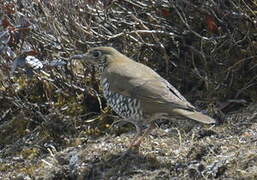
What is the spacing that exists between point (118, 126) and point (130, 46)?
3.46 ft

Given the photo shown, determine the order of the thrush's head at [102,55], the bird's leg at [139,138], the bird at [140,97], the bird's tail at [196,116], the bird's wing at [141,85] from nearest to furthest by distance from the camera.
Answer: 1. the bird's tail at [196,116]
2. the bird at [140,97]
3. the bird's wing at [141,85]
4. the bird's leg at [139,138]
5. the thrush's head at [102,55]

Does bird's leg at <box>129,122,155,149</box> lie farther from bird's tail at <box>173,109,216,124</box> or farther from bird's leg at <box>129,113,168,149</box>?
bird's tail at <box>173,109,216,124</box>

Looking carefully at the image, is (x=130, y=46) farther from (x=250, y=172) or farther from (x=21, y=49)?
(x=250, y=172)

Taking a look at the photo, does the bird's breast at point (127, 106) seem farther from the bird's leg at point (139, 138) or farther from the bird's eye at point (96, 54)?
the bird's eye at point (96, 54)

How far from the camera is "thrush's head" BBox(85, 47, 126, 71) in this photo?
25.3ft

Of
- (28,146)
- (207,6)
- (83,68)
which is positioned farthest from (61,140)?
(207,6)

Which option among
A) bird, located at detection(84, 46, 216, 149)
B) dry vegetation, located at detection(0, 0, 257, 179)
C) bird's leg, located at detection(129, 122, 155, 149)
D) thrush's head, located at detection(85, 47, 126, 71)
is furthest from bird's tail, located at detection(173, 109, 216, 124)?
thrush's head, located at detection(85, 47, 126, 71)

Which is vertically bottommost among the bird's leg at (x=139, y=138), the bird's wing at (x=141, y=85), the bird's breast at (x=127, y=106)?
the bird's leg at (x=139, y=138)

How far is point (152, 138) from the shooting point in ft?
24.9

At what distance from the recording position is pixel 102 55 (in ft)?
25.4

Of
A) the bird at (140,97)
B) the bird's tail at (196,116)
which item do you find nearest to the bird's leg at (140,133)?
the bird at (140,97)

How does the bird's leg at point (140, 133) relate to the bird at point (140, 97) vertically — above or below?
below

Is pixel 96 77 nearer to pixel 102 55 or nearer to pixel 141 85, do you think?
pixel 102 55

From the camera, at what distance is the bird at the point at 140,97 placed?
22.8ft
